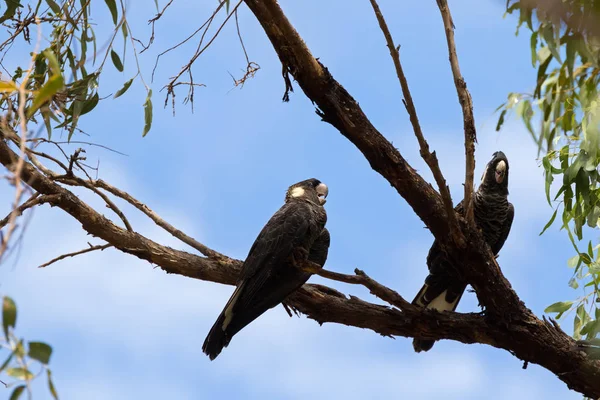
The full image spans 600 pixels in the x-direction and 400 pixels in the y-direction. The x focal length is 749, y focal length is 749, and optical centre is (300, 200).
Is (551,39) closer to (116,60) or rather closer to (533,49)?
(533,49)

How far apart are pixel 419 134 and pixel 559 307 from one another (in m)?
1.53

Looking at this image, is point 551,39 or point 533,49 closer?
point 551,39

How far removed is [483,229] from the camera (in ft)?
13.9

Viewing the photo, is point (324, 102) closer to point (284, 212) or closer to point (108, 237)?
point (284, 212)

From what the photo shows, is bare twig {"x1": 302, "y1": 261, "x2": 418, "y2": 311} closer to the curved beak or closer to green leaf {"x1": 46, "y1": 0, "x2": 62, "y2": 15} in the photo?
the curved beak

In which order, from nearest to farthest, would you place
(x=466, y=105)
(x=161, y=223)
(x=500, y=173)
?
(x=466, y=105)
(x=161, y=223)
(x=500, y=173)

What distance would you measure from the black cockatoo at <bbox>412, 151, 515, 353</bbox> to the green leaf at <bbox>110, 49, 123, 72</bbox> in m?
1.84

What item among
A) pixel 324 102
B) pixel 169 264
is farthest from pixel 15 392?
pixel 169 264

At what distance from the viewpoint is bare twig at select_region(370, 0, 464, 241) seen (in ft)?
9.09

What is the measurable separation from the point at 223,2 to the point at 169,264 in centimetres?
122

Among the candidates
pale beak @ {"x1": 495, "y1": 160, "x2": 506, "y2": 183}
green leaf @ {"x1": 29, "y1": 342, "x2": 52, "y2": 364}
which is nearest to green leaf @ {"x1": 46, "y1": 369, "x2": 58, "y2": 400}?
green leaf @ {"x1": 29, "y1": 342, "x2": 52, "y2": 364}

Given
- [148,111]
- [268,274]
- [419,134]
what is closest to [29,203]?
[148,111]

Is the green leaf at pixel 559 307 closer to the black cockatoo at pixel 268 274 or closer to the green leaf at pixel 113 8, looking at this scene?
the black cockatoo at pixel 268 274

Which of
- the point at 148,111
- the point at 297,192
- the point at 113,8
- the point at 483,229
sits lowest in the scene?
the point at 148,111
